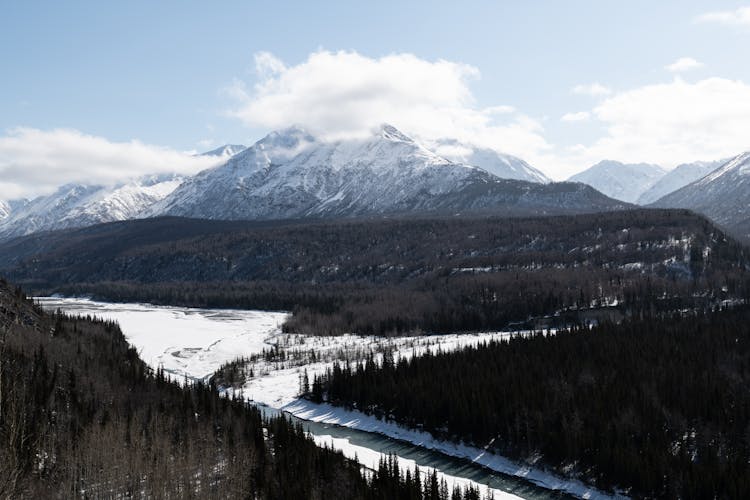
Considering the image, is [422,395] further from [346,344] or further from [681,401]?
[346,344]

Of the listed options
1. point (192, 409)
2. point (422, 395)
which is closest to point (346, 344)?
point (422, 395)

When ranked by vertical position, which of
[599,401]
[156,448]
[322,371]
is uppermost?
[156,448]

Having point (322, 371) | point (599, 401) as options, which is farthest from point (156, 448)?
point (322, 371)

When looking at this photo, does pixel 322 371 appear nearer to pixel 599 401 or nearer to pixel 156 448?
pixel 599 401

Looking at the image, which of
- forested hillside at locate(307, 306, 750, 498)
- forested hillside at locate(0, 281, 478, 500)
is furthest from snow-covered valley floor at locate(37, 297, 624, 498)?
forested hillside at locate(0, 281, 478, 500)

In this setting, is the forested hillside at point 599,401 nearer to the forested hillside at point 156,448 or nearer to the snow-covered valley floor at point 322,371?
the snow-covered valley floor at point 322,371

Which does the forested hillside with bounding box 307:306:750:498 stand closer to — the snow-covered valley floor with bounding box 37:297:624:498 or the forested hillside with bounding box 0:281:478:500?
the snow-covered valley floor with bounding box 37:297:624:498
